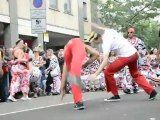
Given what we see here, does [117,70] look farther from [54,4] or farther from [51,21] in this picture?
[54,4]

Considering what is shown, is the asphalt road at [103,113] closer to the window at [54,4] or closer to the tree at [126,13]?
the window at [54,4]

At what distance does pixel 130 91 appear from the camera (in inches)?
563

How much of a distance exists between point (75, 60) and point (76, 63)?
7 centimetres

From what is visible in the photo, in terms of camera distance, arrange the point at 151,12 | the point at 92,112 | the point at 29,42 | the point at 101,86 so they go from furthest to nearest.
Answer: the point at 151,12 < the point at 29,42 < the point at 101,86 < the point at 92,112

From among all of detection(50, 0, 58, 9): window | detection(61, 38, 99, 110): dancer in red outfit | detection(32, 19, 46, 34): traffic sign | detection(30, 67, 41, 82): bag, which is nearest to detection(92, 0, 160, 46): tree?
detection(50, 0, 58, 9): window

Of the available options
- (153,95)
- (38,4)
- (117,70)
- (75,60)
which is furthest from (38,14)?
(75,60)

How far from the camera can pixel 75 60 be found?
9.78m

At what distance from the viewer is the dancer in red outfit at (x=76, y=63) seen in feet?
31.6

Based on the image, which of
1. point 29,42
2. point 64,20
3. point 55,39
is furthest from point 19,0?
point 55,39

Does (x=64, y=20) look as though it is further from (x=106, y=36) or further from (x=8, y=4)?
(x=106, y=36)

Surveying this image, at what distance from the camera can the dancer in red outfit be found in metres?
9.63

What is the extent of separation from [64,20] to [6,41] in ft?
27.0

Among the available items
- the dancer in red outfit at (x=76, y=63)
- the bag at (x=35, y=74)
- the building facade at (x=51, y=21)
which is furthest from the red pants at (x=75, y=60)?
the building facade at (x=51, y=21)

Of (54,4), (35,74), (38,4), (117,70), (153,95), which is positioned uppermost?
(54,4)
